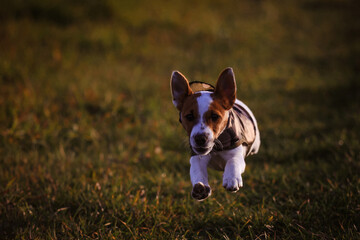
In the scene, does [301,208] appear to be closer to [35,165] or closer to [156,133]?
[156,133]

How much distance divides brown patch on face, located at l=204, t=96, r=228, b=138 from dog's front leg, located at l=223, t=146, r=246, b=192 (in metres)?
0.25

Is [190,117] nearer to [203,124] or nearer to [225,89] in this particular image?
[203,124]

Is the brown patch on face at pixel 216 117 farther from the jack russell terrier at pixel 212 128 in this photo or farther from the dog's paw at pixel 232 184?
the dog's paw at pixel 232 184

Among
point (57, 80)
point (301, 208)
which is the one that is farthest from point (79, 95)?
point (301, 208)

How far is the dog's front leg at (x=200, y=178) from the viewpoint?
2301 mm

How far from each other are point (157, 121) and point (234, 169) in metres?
3.36

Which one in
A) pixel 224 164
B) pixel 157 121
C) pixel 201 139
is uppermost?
pixel 201 139

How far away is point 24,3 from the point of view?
9.66 meters

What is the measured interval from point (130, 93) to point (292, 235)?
449cm

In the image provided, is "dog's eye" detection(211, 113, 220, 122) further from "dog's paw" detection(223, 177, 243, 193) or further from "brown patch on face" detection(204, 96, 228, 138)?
"dog's paw" detection(223, 177, 243, 193)

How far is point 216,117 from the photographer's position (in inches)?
91.4

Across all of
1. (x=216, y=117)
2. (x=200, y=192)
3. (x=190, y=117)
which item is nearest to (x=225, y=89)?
(x=216, y=117)

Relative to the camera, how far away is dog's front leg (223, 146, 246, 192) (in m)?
2.32

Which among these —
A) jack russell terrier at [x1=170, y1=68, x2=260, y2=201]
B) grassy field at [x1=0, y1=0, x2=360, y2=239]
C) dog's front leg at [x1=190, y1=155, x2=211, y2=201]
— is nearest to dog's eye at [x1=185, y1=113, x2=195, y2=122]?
jack russell terrier at [x1=170, y1=68, x2=260, y2=201]
